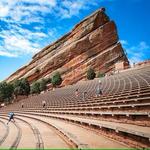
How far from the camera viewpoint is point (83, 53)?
95.1 metres

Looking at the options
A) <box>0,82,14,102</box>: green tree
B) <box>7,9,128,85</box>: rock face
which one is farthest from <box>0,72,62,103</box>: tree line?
<box>7,9,128,85</box>: rock face

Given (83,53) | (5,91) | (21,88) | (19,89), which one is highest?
(83,53)

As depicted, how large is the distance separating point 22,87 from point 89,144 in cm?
6103

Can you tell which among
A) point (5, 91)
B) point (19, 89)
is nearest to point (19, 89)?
point (19, 89)

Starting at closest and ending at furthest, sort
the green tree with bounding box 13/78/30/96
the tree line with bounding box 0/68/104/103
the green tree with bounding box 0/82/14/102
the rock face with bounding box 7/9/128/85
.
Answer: the green tree with bounding box 0/82/14/102
the tree line with bounding box 0/68/104/103
the green tree with bounding box 13/78/30/96
the rock face with bounding box 7/9/128/85

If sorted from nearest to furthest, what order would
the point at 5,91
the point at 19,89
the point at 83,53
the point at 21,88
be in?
the point at 5,91
the point at 19,89
the point at 21,88
the point at 83,53

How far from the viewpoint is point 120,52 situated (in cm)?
9325

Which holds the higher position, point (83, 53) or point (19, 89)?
point (83, 53)

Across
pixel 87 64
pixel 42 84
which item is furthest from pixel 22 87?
pixel 87 64

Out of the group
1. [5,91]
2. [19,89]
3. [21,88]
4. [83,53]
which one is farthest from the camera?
[83,53]

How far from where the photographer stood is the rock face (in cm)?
9062

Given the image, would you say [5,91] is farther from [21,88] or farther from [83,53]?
[83,53]

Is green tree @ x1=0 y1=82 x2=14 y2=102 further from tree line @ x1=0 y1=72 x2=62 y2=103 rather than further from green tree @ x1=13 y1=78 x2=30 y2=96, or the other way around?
green tree @ x1=13 y1=78 x2=30 y2=96

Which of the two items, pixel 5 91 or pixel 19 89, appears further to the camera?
pixel 19 89
